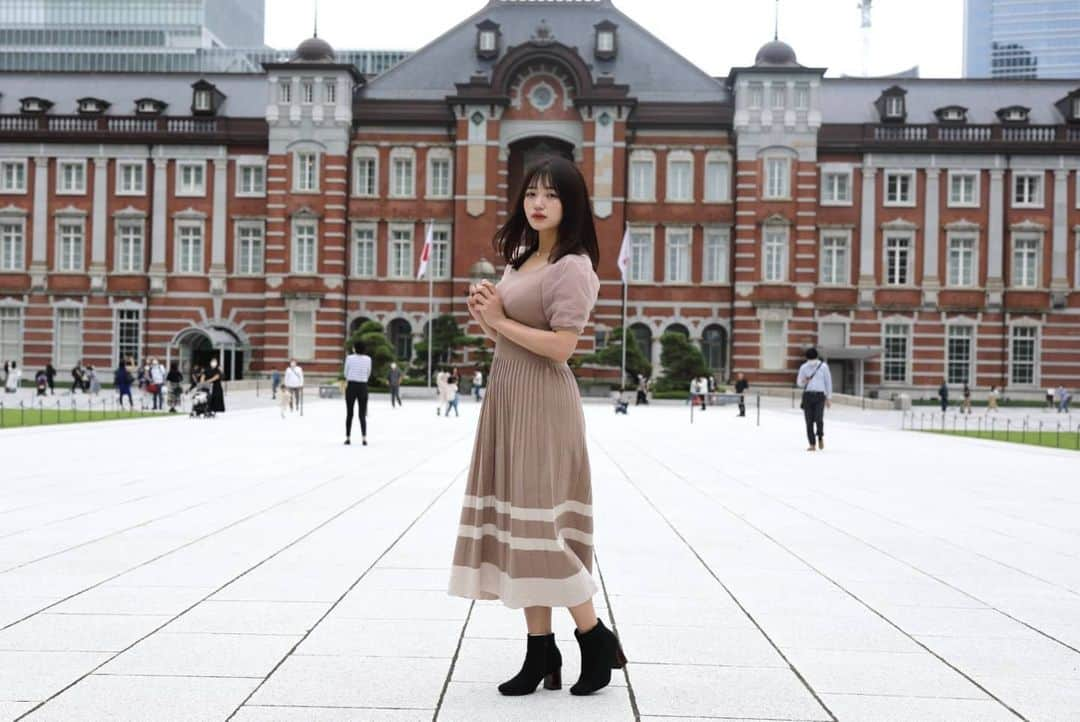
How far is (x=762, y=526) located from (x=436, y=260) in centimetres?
4085

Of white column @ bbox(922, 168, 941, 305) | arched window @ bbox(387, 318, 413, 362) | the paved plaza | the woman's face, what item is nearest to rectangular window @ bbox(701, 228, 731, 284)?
white column @ bbox(922, 168, 941, 305)

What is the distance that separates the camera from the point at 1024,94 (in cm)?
5056

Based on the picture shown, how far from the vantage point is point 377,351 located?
140ft

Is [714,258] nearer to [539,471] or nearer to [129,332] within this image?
[129,332]

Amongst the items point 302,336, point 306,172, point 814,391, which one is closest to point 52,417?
point 814,391

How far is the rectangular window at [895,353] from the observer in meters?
48.4

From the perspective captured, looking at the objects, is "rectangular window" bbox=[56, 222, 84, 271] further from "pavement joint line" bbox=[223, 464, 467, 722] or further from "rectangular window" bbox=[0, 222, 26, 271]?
"pavement joint line" bbox=[223, 464, 467, 722]

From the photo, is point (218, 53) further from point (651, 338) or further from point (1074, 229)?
point (1074, 229)

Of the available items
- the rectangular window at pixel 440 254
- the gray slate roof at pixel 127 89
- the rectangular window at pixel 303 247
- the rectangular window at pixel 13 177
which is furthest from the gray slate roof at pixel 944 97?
the rectangular window at pixel 13 177

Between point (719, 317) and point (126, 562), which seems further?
point (719, 317)

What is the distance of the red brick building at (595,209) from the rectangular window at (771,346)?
0.09 meters

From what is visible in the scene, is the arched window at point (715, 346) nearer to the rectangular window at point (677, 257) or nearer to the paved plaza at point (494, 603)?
the rectangular window at point (677, 257)

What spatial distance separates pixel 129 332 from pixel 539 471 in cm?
4885

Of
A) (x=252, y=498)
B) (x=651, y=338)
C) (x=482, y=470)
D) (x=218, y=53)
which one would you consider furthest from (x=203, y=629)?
(x=218, y=53)
